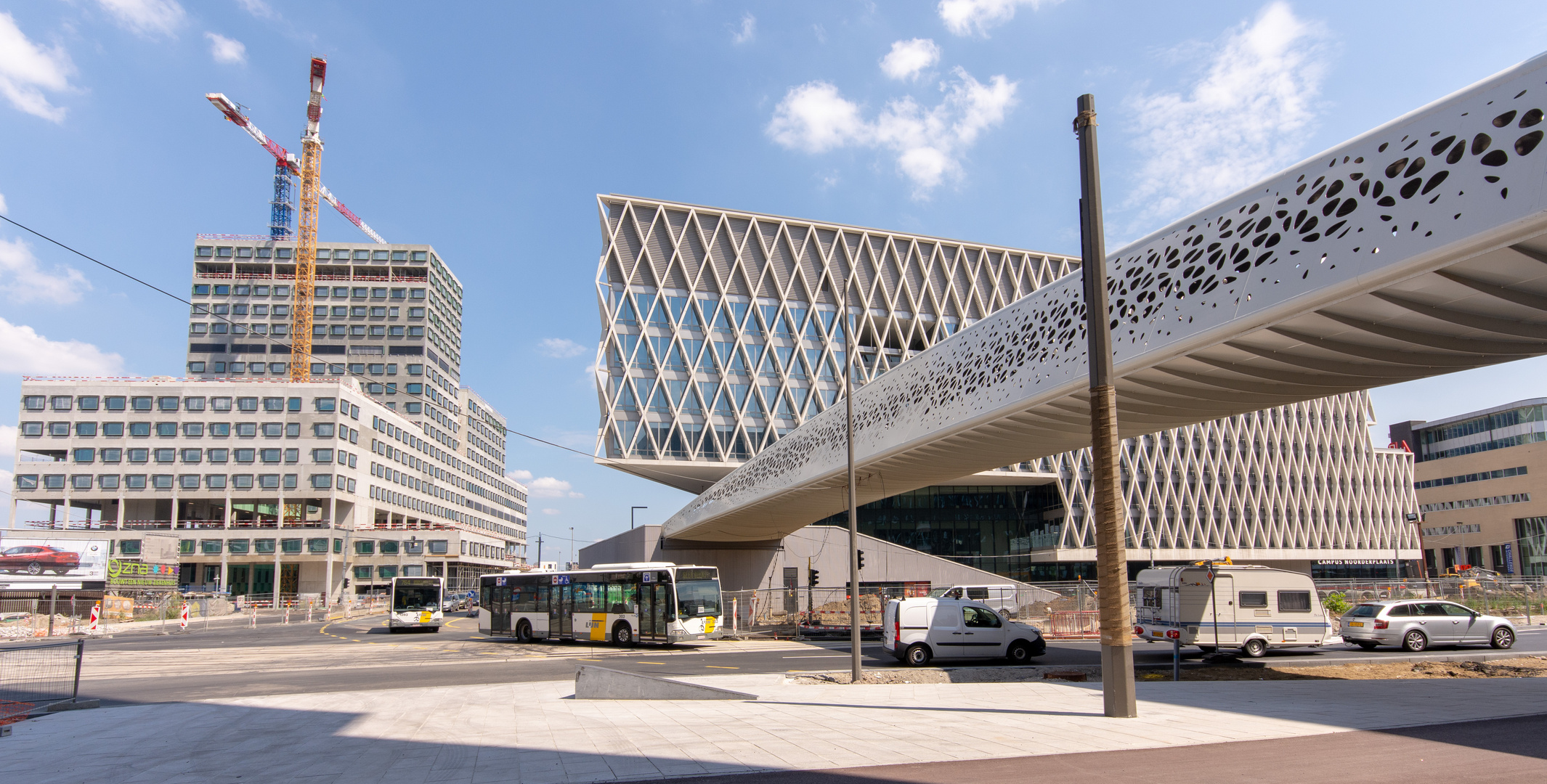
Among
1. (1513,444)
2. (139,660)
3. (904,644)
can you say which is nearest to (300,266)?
(139,660)

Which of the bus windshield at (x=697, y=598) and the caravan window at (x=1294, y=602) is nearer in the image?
the caravan window at (x=1294, y=602)

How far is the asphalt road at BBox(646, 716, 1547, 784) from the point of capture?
788 centimetres

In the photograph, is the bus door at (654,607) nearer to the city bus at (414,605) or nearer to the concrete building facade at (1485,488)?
the city bus at (414,605)

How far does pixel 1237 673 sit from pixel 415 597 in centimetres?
3300

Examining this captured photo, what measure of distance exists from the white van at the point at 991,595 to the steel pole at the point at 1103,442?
820 inches

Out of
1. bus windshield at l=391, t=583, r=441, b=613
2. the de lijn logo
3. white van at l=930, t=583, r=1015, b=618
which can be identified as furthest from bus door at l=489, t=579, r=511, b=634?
the de lijn logo

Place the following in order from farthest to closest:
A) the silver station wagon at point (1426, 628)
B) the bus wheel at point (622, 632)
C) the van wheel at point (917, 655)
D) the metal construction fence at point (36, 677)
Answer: the bus wheel at point (622, 632), the silver station wagon at point (1426, 628), the van wheel at point (917, 655), the metal construction fence at point (36, 677)

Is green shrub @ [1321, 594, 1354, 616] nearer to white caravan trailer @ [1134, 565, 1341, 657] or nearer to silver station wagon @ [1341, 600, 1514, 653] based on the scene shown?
silver station wagon @ [1341, 600, 1514, 653]

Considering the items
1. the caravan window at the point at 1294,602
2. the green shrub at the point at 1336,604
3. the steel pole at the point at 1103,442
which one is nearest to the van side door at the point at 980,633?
the caravan window at the point at 1294,602

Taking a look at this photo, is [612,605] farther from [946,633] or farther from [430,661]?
[946,633]

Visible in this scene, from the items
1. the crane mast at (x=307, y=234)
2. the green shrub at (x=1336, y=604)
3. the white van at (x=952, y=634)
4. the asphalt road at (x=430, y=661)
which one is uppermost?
the crane mast at (x=307, y=234)

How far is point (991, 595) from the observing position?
114 feet

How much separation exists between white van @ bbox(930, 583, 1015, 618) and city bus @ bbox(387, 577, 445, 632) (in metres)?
22.4

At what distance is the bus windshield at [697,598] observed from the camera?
28.6m
